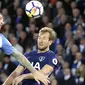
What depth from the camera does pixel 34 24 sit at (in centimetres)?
1334

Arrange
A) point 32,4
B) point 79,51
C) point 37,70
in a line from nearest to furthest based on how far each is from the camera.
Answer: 1. point 37,70
2. point 32,4
3. point 79,51

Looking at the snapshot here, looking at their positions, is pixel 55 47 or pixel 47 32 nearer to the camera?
pixel 47 32

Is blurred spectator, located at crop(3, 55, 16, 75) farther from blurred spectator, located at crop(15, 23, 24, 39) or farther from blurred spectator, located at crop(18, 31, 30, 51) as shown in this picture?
blurred spectator, located at crop(15, 23, 24, 39)

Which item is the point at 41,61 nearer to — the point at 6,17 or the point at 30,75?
the point at 30,75

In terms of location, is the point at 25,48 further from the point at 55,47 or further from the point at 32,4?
the point at 32,4

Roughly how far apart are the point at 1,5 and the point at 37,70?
8.87 meters

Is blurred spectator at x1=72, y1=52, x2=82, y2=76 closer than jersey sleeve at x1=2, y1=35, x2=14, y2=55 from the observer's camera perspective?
No

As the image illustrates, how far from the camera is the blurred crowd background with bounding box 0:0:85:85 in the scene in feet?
35.9

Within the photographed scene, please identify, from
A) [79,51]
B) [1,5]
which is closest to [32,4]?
[79,51]

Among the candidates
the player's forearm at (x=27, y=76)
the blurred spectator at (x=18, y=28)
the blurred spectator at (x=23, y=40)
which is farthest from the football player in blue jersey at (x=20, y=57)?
the blurred spectator at (x=18, y=28)

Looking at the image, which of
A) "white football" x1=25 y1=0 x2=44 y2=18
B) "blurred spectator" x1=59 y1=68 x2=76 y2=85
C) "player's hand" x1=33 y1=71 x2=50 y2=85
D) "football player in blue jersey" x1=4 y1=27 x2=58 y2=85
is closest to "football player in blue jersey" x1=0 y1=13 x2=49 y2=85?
"player's hand" x1=33 y1=71 x2=50 y2=85

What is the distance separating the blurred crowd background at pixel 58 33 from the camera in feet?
35.9

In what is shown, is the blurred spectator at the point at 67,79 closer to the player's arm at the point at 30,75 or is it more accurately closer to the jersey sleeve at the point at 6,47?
the player's arm at the point at 30,75

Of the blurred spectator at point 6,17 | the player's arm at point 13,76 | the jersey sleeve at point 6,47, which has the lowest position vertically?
the blurred spectator at point 6,17
